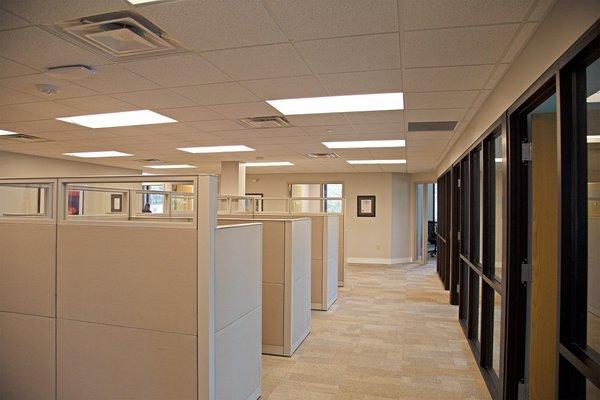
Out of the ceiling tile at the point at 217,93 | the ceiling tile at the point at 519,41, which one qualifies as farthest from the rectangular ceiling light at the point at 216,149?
the ceiling tile at the point at 519,41

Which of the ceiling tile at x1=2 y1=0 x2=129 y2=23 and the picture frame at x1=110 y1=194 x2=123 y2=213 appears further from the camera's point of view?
the picture frame at x1=110 y1=194 x2=123 y2=213

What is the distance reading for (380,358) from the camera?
3469 millimetres

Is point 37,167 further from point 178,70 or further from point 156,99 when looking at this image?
point 178,70

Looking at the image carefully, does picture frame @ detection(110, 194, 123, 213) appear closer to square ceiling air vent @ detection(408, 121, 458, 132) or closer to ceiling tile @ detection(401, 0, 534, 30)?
square ceiling air vent @ detection(408, 121, 458, 132)

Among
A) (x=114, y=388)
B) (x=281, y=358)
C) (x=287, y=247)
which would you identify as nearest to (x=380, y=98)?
(x=287, y=247)

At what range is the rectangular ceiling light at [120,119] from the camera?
12.7 feet

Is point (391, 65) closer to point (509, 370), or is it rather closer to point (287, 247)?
point (287, 247)

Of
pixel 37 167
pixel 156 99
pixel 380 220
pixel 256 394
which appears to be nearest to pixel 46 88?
pixel 156 99

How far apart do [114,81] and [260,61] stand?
3.68 feet

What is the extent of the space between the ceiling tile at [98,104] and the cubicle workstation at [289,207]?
61.5 inches

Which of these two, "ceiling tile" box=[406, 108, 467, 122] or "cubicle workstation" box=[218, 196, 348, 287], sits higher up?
"ceiling tile" box=[406, 108, 467, 122]

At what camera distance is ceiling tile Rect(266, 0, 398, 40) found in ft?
5.64

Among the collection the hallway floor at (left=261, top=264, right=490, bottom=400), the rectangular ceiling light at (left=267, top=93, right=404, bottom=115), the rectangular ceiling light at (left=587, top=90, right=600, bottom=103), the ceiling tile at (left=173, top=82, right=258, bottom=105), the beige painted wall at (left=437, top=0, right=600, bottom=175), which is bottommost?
the hallway floor at (left=261, top=264, right=490, bottom=400)

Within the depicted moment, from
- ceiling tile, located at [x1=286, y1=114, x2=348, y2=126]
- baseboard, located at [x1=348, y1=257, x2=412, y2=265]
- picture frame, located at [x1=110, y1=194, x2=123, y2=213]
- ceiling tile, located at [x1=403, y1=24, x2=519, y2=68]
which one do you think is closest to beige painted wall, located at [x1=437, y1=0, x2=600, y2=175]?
ceiling tile, located at [x1=403, y1=24, x2=519, y2=68]
